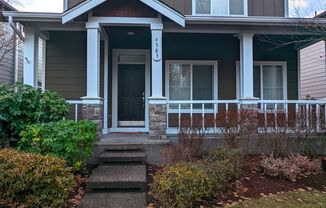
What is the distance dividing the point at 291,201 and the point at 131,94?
6513 millimetres

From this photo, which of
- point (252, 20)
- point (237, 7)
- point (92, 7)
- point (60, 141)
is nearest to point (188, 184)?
point (60, 141)

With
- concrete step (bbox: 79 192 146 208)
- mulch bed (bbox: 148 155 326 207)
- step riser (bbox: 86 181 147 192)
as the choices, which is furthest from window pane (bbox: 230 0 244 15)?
concrete step (bbox: 79 192 146 208)

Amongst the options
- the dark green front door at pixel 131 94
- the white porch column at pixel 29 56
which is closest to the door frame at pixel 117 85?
the dark green front door at pixel 131 94

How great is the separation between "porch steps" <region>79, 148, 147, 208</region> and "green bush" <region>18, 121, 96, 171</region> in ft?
1.78

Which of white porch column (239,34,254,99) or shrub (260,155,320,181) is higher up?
white porch column (239,34,254,99)

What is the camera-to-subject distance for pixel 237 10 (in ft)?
36.3

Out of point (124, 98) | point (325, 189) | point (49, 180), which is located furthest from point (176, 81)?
point (49, 180)

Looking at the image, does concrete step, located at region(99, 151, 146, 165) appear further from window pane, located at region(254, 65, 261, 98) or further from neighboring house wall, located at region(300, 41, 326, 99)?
neighboring house wall, located at region(300, 41, 326, 99)

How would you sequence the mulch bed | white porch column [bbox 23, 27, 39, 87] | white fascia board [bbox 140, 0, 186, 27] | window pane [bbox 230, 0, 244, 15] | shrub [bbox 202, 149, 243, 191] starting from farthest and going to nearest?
window pane [bbox 230, 0, 244, 15] < white porch column [bbox 23, 27, 39, 87] < white fascia board [bbox 140, 0, 186, 27] < shrub [bbox 202, 149, 243, 191] < the mulch bed

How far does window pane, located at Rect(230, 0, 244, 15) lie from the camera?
11.0 meters

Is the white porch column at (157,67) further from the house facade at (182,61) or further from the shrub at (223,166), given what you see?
the shrub at (223,166)

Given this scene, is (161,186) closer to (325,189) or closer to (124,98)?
(325,189)

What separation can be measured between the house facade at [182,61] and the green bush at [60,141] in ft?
8.83

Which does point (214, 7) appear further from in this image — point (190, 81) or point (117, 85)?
point (117, 85)
